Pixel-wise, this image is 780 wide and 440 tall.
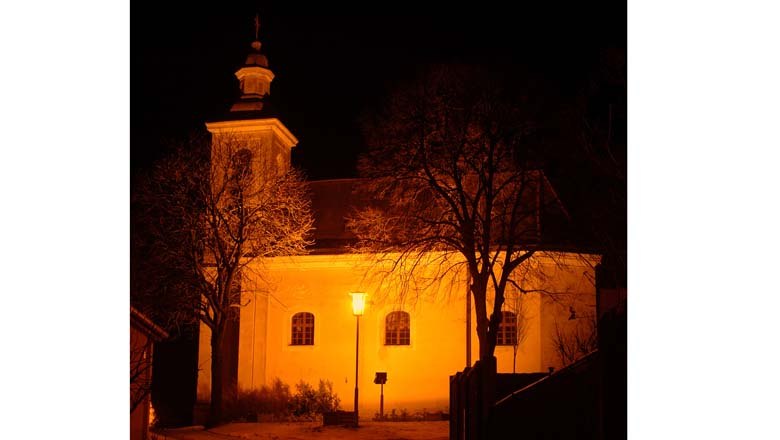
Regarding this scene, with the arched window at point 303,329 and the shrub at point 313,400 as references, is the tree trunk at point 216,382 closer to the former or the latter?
A: the shrub at point 313,400

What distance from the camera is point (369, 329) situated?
62.6 feet

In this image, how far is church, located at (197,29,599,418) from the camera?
17891mm

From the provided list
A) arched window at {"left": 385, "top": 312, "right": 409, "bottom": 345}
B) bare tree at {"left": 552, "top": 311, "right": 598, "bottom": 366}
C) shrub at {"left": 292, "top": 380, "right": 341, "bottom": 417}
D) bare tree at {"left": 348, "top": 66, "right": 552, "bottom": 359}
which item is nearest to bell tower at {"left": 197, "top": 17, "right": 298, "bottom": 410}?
shrub at {"left": 292, "top": 380, "right": 341, "bottom": 417}

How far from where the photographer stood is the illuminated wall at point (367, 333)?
17.9 meters

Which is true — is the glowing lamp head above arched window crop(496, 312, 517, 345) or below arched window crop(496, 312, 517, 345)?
above

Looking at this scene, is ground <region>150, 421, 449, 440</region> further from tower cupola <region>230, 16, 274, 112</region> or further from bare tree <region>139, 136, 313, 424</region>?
tower cupola <region>230, 16, 274, 112</region>

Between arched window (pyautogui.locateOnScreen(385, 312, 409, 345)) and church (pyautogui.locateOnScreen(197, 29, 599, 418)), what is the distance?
0.07ft

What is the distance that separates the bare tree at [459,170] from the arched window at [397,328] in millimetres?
4501

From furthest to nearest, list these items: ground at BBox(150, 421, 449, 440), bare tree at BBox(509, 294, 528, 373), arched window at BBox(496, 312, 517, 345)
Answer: arched window at BBox(496, 312, 517, 345)
bare tree at BBox(509, 294, 528, 373)
ground at BBox(150, 421, 449, 440)

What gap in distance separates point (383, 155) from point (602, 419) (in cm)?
866

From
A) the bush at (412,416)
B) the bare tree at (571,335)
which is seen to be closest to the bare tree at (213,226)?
the bush at (412,416)

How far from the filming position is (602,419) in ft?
18.2

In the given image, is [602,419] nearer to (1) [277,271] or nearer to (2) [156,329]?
(2) [156,329]
